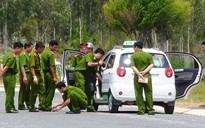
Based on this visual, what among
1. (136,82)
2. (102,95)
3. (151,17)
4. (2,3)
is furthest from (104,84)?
(2,3)

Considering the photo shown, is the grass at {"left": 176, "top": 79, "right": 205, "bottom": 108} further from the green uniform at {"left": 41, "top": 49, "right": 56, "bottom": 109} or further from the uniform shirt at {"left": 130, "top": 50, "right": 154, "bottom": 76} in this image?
the green uniform at {"left": 41, "top": 49, "right": 56, "bottom": 109}

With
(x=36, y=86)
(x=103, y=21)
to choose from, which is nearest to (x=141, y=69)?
(x=36, y=86)

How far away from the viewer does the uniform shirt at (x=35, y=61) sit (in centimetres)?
1786

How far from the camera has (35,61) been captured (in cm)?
1797

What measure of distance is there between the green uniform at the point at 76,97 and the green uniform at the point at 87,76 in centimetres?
64

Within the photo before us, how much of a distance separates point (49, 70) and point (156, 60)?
2.69m

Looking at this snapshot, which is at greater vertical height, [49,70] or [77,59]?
[77,59]

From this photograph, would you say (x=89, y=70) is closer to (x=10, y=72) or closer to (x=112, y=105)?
(x=112, y=105)

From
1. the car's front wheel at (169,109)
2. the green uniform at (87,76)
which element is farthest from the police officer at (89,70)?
the car's front wheel at (169,109)

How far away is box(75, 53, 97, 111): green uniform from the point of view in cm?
1805

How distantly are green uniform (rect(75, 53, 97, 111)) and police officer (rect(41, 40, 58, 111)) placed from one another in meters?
0.63

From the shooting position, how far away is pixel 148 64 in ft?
55.7

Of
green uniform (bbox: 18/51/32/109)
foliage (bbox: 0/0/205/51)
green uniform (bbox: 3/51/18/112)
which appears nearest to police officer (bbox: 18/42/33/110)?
green uniform (bbox: 18/51/32/109)

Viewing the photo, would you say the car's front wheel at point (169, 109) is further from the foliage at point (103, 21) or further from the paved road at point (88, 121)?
the foliage at point (103, 21)
